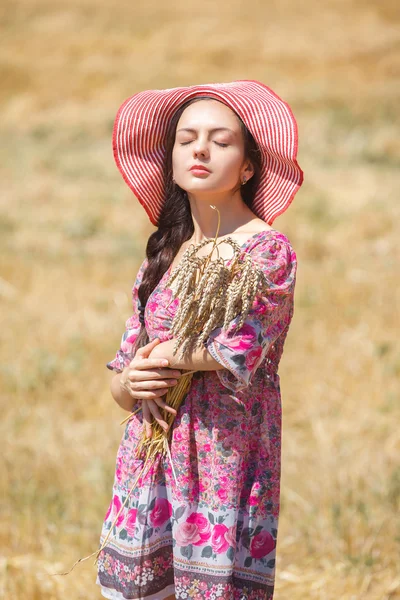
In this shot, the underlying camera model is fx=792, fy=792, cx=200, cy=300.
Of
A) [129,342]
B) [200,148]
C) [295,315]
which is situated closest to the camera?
[200,148]

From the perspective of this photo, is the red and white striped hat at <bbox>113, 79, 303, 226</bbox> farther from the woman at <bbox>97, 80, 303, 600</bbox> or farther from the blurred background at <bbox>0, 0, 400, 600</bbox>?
the blurred background at <bbox>0, 0, 400, 600</bbox>

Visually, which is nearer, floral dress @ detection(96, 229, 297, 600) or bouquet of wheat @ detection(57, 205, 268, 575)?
bouquet of wheat @ detection(57, 205, 268, 575)

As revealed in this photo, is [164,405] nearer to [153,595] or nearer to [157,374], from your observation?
[157,374]

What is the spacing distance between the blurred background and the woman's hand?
4.23ft

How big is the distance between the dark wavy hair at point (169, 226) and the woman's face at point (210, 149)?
0.37ft

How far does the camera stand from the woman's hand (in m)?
1.92

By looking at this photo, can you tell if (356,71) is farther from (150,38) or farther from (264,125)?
(264,125)

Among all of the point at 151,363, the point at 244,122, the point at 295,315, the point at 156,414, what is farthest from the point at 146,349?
the point at 295,315

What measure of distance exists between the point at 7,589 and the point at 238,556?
1.27 metres

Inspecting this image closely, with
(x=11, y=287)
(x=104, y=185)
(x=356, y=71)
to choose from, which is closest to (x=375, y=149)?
(x=356, y=71)

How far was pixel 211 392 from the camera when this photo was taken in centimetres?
197

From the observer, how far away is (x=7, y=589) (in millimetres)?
2889

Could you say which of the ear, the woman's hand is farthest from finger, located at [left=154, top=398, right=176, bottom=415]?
the ear

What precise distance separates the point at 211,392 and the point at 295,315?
381cm
